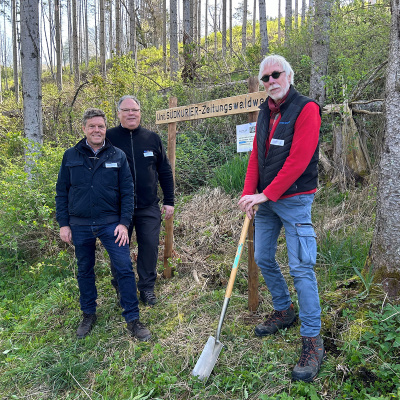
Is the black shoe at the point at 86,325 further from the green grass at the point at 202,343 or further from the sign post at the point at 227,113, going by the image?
the sign post at the point at 227,113

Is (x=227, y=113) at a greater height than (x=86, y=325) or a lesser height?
greater

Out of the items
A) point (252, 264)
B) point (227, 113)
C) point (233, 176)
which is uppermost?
point (227, 113)

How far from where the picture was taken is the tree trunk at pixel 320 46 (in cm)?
716

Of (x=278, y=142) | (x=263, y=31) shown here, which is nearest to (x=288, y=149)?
(x=278, y=142)

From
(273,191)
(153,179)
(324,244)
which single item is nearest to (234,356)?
(273,191)

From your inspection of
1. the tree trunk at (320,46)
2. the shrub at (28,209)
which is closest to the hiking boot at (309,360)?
the shrub at (28,209)

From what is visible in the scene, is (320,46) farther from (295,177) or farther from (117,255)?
(117,255)

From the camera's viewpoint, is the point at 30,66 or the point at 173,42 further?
the point at 173,42

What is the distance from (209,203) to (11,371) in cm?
354

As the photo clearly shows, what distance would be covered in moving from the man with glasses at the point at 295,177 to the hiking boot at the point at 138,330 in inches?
54.5

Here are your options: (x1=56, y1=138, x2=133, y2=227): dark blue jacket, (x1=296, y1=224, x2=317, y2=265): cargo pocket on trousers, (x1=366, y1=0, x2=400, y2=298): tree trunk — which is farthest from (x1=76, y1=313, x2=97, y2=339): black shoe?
(x1=366, y1=0, x2=400, y2=298): tree trunk

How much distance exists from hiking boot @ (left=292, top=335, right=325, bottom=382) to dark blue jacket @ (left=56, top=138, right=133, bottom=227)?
185 cm

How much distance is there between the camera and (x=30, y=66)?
20.6ft

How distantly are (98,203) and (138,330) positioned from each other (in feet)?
4.05
